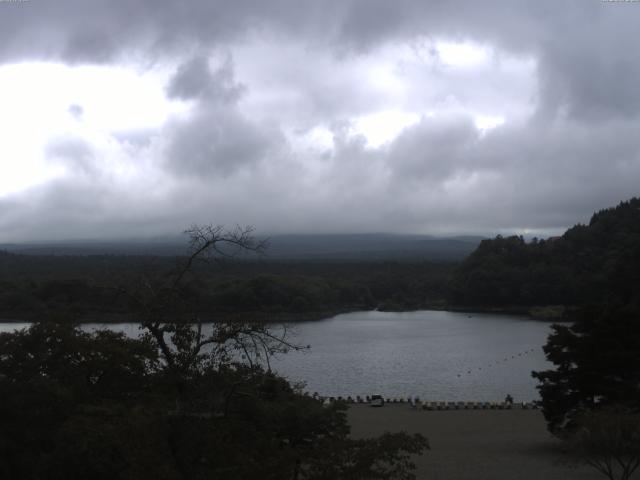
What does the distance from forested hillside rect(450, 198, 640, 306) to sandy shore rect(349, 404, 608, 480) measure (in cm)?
3739

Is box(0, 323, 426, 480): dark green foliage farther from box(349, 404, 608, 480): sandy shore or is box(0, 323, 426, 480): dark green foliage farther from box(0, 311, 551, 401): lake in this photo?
box(0, 311, 551, 401): lake

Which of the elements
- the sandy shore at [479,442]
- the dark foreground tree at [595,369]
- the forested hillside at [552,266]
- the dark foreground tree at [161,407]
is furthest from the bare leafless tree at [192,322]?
the forested hillside at [552,266]

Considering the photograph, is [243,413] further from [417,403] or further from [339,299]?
[339,299]

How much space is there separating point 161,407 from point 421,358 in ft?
97.0

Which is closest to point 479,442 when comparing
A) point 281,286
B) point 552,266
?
point 281,286

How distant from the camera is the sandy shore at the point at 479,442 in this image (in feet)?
43.1

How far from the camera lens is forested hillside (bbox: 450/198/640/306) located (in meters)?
60.1

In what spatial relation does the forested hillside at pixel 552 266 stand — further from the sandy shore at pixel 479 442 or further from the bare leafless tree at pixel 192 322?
the bare leafless tree at pixel 192 322

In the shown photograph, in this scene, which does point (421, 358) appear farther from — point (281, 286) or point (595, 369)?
point (281, 286)

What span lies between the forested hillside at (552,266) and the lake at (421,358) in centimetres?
716

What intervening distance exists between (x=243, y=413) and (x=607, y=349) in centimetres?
985

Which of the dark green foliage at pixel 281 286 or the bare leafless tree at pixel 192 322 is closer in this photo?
the bare leafless tree at pixel 192 322

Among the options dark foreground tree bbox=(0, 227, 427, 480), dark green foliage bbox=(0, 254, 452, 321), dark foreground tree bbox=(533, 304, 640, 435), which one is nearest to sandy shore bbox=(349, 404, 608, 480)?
dark foreground tree bbox=(533, 304, 640, 435)

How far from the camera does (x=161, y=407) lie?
6574 millimetres
